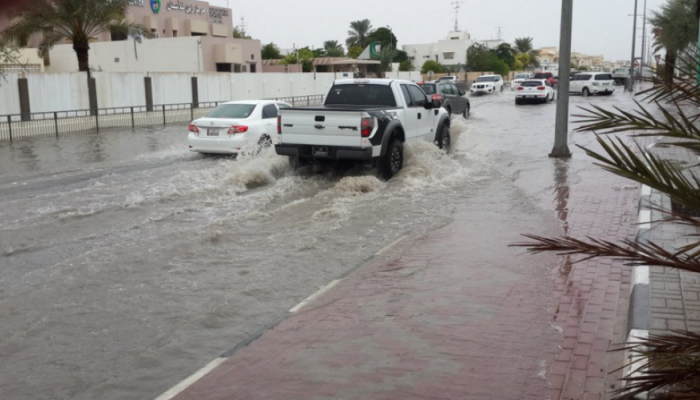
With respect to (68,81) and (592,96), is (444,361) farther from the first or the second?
(592,96)

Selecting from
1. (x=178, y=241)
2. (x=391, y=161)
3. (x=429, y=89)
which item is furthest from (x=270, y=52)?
(x=178, y=241)

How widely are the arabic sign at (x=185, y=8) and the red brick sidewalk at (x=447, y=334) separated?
6438 centimetres

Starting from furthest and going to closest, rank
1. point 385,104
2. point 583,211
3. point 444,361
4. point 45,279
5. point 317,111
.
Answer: point 385,104
point 317,111
point 583,211
point 45,279
point 444,361

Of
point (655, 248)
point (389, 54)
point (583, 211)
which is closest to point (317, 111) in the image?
point (583, 211)

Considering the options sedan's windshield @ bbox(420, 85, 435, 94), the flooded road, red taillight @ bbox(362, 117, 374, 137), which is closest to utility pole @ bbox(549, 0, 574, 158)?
the flooded road

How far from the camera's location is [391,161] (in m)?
14.1

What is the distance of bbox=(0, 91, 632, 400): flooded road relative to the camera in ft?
19.1

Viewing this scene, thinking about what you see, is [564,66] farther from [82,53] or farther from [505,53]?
[505,53]

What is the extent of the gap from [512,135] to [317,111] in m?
12.6

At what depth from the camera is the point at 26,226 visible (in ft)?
34.1

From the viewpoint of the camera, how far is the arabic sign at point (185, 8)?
2692 inches

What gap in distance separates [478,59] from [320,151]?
3789 inches

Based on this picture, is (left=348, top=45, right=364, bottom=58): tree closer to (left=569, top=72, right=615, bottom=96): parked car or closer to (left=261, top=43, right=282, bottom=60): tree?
(left=261, top=43, right=282, bottom=60): tree

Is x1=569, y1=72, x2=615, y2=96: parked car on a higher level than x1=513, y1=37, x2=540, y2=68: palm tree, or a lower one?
lower
